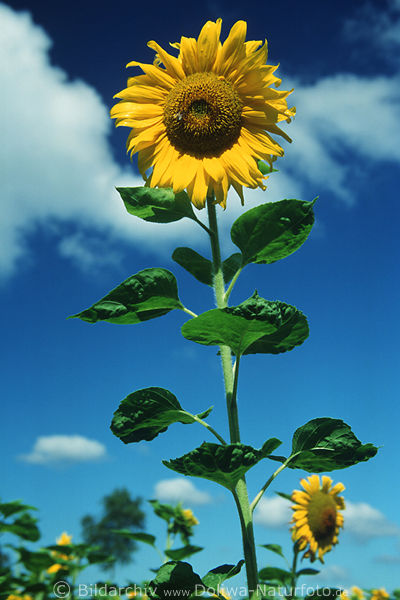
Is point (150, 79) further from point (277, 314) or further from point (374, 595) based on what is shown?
point (374, 595)

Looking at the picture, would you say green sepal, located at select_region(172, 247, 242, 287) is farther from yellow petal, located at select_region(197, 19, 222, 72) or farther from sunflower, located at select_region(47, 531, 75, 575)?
sunflower, located at select_region(47, 531, 75, 575)

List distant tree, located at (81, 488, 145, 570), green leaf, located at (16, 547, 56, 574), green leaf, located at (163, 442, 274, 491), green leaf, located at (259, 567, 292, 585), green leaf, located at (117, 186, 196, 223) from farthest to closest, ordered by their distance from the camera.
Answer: distant tree, located at (81, 488, 145, 570) < green leaf, located at (16, 547, 56, 574) < green leaf, located at (259, 567, 292, 585) < green leaf, located at (117, 186, 196, 223) < green leaf, located at (163, 442, 274, 491)

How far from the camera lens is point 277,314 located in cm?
162

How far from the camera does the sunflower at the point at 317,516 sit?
441 cm

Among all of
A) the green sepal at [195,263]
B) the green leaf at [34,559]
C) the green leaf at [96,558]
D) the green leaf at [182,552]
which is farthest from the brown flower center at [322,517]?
the green sepal at [195,263]

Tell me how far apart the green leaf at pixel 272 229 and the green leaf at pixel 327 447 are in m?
0.64

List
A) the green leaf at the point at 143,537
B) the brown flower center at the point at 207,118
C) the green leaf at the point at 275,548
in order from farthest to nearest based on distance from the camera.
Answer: the green leaf at the point at 143,537
the green leaf at the point at 275,548
the brown flower center at the point at 207,118

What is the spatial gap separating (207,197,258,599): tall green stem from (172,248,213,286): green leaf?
1.6 inches

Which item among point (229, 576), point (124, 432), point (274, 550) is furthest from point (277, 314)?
point (274, 550)

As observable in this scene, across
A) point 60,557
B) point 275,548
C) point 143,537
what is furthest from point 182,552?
point 60,557

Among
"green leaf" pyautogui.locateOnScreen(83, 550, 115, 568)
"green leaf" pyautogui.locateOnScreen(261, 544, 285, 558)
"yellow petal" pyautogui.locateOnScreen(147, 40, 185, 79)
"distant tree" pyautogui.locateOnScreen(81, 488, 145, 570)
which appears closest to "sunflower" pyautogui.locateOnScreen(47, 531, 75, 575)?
"green leaf" pyautogui.locateOnScreen(83, 550, 115, 568)

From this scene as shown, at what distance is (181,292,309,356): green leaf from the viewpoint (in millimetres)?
1604

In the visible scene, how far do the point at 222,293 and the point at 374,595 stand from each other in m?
7.13

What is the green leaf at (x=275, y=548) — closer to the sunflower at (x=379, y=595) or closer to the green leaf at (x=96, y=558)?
the green leaf at (x=96, y=558)
